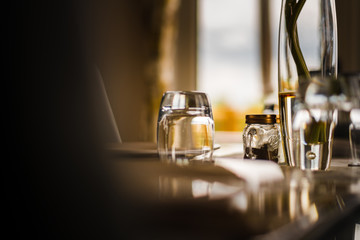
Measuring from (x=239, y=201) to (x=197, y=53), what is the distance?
11.8ft

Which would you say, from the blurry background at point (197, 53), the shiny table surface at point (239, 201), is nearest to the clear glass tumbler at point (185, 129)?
the shiny table surface at point (239, 201)

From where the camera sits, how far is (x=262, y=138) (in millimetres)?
707

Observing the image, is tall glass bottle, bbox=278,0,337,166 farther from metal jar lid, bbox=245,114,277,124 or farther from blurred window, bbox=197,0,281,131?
blurred window, bbox=197,0,281,131

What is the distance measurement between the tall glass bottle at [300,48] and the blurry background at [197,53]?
282 centimetres

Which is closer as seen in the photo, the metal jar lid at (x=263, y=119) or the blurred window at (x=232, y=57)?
the metal jar lid at (x=263, y=119)

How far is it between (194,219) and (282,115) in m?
0.45

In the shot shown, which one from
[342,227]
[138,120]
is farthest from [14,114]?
[138,120]

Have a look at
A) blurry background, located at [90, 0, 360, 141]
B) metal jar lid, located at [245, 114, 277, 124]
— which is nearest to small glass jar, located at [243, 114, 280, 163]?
metal jar lid, located at [245, 114, 277, 124]

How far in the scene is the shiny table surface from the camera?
0.77ft

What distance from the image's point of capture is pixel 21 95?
34 cm

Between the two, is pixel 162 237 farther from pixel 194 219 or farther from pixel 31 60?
pixel 31 60

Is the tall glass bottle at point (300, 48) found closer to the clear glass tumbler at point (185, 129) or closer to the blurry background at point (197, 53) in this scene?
the clear glass tumbler at point (185, 129)

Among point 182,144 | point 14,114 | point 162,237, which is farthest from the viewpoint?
point 182,144

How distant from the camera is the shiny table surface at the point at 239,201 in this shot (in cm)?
24
